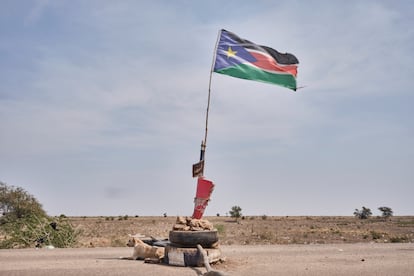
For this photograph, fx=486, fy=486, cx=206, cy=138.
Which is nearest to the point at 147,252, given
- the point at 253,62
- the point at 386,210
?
the point at 253,62

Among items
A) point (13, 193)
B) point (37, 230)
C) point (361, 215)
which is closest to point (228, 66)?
point (37, 230)

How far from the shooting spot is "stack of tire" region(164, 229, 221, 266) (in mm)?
11922

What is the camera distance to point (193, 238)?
39.7 feet

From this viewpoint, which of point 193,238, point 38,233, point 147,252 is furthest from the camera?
point 38,233

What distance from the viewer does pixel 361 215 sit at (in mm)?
99438

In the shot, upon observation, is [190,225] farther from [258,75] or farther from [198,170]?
[258,75]

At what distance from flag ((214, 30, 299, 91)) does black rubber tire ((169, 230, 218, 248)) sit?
493 cm

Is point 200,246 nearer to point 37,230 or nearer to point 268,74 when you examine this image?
point 268,74

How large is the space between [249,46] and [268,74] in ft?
3.52

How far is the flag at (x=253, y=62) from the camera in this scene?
14797 millimetres

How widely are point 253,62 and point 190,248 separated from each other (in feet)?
20.7

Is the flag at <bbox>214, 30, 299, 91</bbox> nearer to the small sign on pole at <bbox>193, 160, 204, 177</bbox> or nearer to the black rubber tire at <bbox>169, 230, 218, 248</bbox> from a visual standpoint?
the small sign on pole at <bbox>193, 160, 204, 177</bbox>

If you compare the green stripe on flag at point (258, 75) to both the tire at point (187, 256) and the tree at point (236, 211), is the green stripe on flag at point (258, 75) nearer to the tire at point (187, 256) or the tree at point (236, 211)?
the tire at point (187, 256)

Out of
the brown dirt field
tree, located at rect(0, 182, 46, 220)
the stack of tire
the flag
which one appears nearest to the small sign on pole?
the stack of tire
